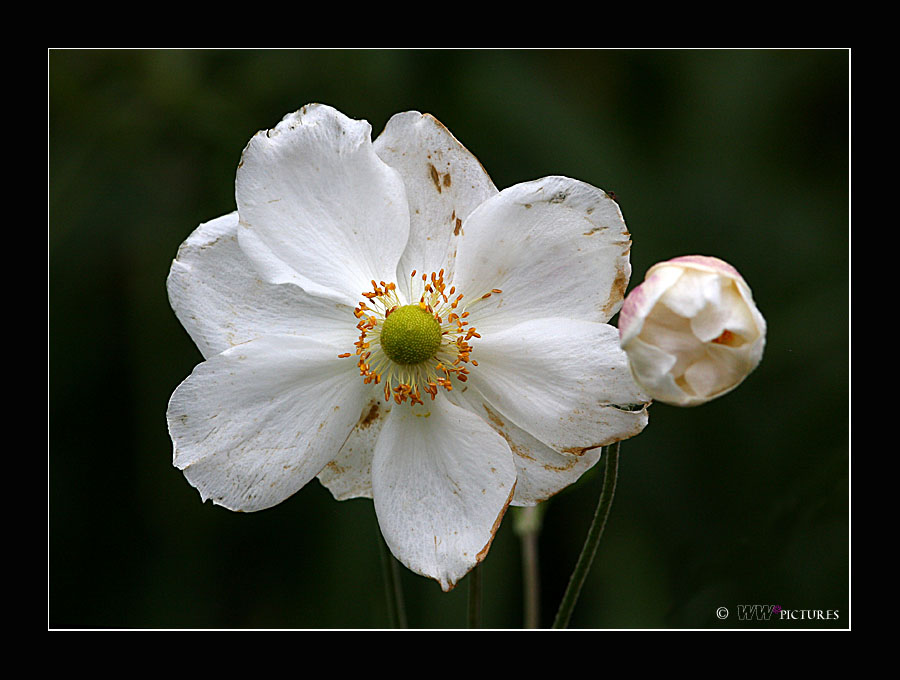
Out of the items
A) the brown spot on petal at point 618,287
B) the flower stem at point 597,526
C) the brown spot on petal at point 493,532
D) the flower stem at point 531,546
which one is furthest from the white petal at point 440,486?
the flower stem at point 531,546

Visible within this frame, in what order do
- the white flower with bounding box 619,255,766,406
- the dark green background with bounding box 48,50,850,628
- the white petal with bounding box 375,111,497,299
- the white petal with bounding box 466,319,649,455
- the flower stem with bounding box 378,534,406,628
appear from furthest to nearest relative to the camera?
the dark green background with bounding box 48,50,850,628, the flower stem with bounding box 378,534,406,628, the white petal with bounding box 375,111,497,299, the white petal with bounding box 466,319,649,455, the white flower with bounding box 619,255,766,406

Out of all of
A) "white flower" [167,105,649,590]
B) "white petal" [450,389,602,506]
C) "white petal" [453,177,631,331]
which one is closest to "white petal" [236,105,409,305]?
"white flower" [167,105,649,590]

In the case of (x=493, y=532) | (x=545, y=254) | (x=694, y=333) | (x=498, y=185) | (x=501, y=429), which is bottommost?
(x=493, y=532)

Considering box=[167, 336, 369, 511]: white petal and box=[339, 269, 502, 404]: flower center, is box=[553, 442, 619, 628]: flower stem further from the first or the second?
box=[167, 336, 369, 511]: white petal

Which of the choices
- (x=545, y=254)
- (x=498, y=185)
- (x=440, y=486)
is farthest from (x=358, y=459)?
(x=498, y=185)

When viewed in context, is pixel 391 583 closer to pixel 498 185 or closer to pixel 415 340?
pixel 415 340

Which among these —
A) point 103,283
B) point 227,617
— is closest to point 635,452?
point 227,617
